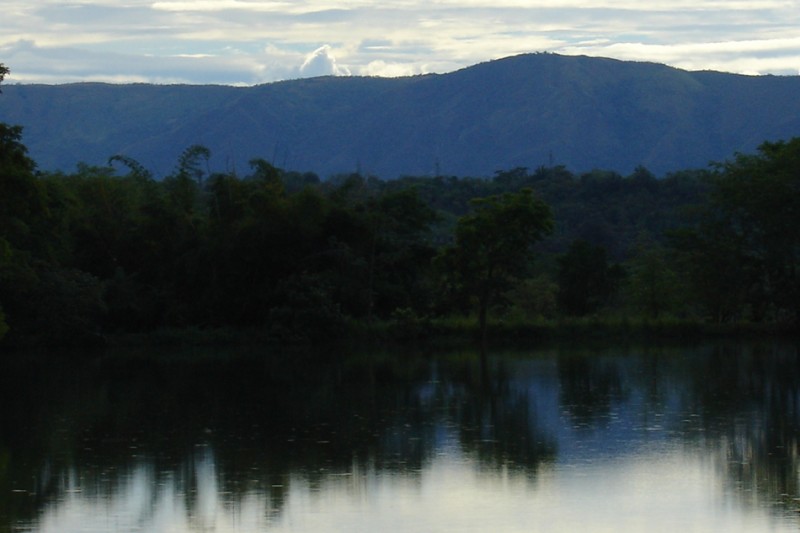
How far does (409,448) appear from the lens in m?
16.6

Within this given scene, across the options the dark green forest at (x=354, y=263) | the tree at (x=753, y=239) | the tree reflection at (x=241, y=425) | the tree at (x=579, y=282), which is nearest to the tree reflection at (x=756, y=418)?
the tree reflection at (x=241, y=425)

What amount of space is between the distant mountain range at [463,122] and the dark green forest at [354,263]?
11553 centimetres

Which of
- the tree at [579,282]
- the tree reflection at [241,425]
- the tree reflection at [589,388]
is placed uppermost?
the tree at [579,282]

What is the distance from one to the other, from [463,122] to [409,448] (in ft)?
507

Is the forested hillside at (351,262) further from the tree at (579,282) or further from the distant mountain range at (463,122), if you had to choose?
the distant mountain range at (463,122)

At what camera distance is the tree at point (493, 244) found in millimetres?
33906

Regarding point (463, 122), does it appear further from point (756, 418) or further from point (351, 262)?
point (756, 418)

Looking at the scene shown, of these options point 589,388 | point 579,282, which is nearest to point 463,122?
point 579,282

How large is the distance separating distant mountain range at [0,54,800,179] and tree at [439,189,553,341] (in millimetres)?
121114

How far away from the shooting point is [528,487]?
1366 centimetres

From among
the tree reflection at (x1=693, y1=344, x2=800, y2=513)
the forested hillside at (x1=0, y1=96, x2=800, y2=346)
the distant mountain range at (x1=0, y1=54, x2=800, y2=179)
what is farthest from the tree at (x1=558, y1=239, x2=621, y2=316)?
the distant mountain range at (x1=0, y1=54, x2=800, y2=179)

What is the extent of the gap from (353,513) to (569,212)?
57712 mm

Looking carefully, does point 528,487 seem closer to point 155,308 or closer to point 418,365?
point 418,365

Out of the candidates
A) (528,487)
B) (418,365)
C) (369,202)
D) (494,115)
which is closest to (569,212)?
(369,202)
